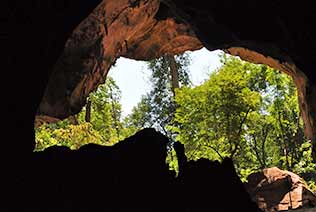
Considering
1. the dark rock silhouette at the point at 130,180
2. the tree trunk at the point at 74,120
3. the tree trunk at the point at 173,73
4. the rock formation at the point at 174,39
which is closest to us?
the dark rock silhouette at the point at 130,180

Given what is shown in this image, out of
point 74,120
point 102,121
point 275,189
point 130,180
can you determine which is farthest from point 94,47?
point 102,121

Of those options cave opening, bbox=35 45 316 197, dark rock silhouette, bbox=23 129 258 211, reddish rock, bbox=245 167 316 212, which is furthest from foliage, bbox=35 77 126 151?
dark rock silhouette, bbox=23 129 258 211

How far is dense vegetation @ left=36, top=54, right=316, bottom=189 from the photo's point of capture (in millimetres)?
12555

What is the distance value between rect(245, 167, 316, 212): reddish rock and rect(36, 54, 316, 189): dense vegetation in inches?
19.7

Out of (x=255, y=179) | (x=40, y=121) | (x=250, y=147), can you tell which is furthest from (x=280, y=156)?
(x=40, y=121)

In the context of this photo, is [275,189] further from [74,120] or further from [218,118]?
[74,120]

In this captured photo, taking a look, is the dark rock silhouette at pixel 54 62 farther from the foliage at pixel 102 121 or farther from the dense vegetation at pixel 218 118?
the foliage at pixel 102 121

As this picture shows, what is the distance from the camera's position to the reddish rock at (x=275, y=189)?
13211 mm

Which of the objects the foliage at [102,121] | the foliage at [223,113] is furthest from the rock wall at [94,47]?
the foliage at [102,121]

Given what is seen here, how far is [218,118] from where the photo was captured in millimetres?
12617

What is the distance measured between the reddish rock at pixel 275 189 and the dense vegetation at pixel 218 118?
50 cm

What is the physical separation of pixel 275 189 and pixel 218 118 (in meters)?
3.08

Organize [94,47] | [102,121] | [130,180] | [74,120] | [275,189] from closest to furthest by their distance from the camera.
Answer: [130,180] < [94,47] < [275,189] < [74,120] < [102,121]

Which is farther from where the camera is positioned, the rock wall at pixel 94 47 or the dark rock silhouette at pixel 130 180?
the rock wall at pixel 94 47
